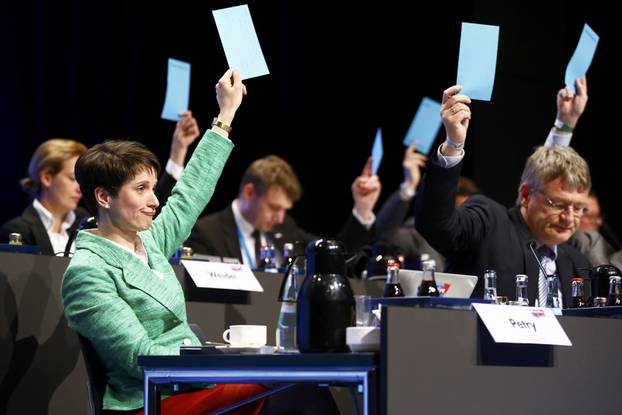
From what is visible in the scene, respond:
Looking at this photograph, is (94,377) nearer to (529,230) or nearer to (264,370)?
(264,370)

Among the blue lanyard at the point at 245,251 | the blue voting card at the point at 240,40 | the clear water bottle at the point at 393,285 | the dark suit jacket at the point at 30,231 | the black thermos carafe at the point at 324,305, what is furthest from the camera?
the blue lanyard at the point at 245,251

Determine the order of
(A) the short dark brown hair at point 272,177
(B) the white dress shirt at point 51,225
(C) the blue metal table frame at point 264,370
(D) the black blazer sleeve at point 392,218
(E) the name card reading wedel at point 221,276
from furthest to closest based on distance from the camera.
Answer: (D) the black blazer sleeve at point 392,218
(A) the short dark brown hair at point 272,177
(B) the white dress shirt at point 51,225
(E) the name card reading wedel at point 221,276
(C) the blue metal table frame at point 264,370

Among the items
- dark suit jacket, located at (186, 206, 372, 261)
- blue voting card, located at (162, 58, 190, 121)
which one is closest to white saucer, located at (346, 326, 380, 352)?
blue voting card, located at (162, 58, 190, 121)

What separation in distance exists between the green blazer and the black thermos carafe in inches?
19.6

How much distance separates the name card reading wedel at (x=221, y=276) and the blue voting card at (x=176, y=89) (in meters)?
1.15

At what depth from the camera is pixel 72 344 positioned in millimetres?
2939

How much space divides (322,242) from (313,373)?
0.31 m

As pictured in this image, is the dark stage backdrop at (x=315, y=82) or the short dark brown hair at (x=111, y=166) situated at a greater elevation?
the dark stage backdrop at (x=315, y=82)

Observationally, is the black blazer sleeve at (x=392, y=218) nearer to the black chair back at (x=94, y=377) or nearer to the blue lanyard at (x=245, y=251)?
the blue lanyard at (x=245, y=251)

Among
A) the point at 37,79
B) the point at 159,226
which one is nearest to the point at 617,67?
the point at 37,79

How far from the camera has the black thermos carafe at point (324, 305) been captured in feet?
6.12

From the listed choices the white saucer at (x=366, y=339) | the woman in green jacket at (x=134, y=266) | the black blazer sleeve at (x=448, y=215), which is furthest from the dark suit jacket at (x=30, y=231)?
the white saucer at (x=366, y=339)

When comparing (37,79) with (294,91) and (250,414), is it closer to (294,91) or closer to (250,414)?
(294,91)

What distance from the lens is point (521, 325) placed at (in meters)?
1.95
